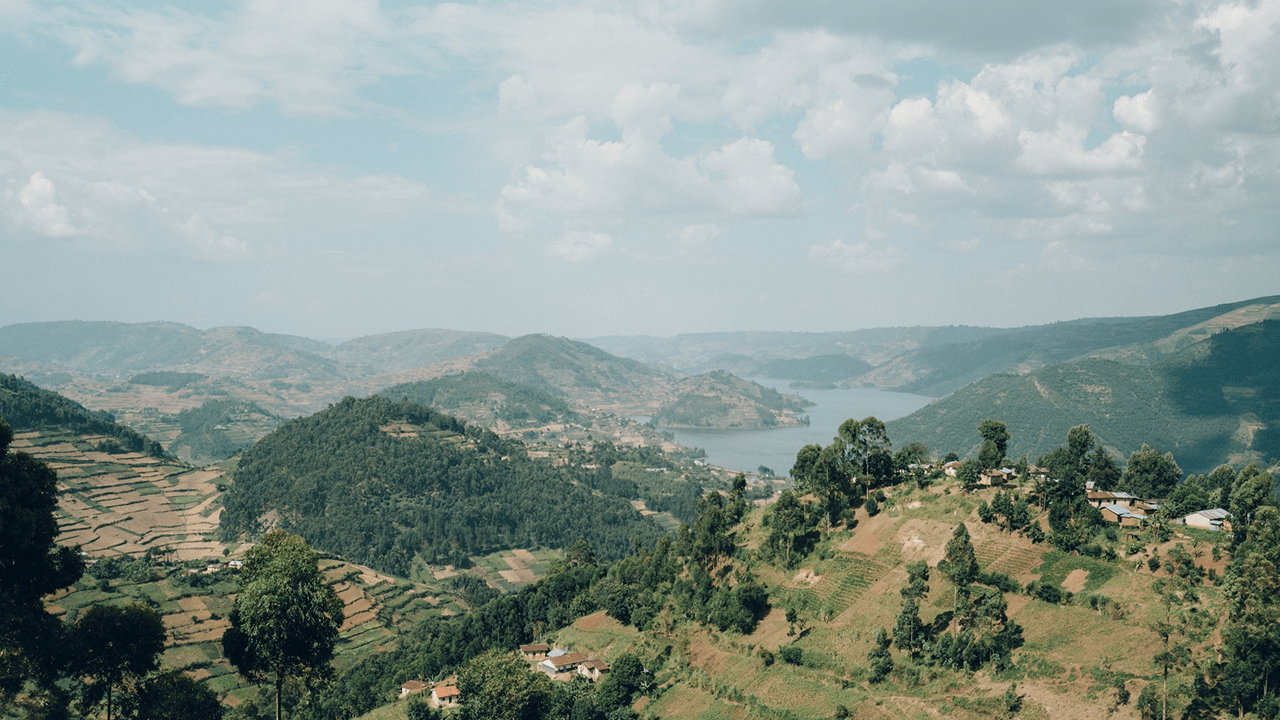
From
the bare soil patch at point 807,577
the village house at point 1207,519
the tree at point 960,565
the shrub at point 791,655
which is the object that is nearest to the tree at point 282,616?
the shrub at point 791,655

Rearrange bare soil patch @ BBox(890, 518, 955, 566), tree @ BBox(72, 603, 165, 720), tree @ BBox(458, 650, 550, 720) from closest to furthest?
tree @ BBox(72, 603, 165, 720) < tree @ BBox(458, 650, 550, 720) < bare soil patch @ BBox(890, 518, 955, 566)

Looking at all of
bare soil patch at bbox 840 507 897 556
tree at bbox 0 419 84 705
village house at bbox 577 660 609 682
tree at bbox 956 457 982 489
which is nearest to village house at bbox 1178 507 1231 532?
tree at bbox 956 457 982 489

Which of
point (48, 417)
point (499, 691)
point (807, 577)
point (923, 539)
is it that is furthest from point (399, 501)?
point (923, 539)

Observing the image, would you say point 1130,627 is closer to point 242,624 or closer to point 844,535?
point 844,535

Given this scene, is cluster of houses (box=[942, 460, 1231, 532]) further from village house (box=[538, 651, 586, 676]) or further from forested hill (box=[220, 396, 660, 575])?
forested hill (box=[220, 396, 660, 575])

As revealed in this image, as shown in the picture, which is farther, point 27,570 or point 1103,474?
point 1103,474

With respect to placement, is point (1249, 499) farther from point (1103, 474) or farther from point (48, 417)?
point (48, 417)
